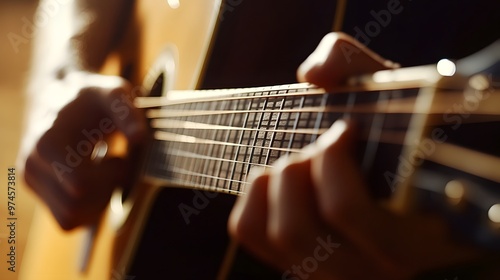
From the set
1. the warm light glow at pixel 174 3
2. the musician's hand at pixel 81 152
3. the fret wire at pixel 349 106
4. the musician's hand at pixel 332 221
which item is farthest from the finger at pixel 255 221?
the warm light glow at pixel 174 3

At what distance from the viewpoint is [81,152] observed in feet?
3.02

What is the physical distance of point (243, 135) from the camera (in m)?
0.60

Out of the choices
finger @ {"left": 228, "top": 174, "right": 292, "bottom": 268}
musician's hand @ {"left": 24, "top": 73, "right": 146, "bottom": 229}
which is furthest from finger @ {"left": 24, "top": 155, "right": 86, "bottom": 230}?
finger @ {"left": 228, "top": 174, "right": 292, "bottom": 268}

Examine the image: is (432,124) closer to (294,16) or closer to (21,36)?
(294,16)

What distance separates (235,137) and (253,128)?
0.15 ft

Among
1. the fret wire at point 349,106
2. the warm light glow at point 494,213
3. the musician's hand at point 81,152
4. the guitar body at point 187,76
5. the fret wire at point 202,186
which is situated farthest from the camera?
the musician's hand at point 81,152

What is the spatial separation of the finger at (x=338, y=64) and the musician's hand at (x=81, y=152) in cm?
45

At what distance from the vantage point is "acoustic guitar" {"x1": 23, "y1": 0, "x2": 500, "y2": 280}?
341mm

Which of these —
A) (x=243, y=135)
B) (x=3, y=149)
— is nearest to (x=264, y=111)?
(x=243, y=135)

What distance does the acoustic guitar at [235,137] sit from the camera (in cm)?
34

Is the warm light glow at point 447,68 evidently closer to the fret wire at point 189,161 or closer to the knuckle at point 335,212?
the knuckle at point 335,212

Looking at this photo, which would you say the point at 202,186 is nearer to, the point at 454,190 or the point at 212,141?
the point at 212,141

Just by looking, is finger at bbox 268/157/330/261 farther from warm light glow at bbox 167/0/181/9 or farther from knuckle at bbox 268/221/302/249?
warm light glow at bbox 167/0/181/9

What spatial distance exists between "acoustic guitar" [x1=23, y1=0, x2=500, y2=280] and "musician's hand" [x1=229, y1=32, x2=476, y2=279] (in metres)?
0.01
